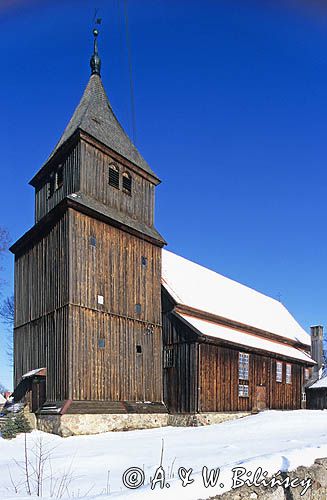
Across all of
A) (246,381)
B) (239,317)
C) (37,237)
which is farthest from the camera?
(239,317)

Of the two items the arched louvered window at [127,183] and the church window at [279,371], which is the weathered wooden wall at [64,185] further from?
the church window at [279,371]

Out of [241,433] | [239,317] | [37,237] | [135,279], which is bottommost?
[241,433]

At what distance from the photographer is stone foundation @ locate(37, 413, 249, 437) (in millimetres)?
21750

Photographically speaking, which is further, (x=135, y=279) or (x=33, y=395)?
(x=135, y=279)

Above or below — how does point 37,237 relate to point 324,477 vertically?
above

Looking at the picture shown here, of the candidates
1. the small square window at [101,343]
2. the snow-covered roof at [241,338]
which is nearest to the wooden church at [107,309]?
the small square window at [101,343]

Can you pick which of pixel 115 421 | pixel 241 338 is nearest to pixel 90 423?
pixel 115 421

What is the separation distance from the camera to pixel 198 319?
30938mm

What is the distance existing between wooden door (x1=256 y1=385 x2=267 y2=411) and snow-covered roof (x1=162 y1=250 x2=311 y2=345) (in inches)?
179

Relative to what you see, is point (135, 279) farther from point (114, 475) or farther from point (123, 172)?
point (114, 475)

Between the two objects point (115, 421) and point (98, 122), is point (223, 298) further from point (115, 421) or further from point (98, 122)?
point (98, 122)

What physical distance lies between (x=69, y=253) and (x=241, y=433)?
11.0 m

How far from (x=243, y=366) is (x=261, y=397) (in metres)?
2.98

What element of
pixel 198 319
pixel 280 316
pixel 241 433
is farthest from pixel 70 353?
pixel 280 316
